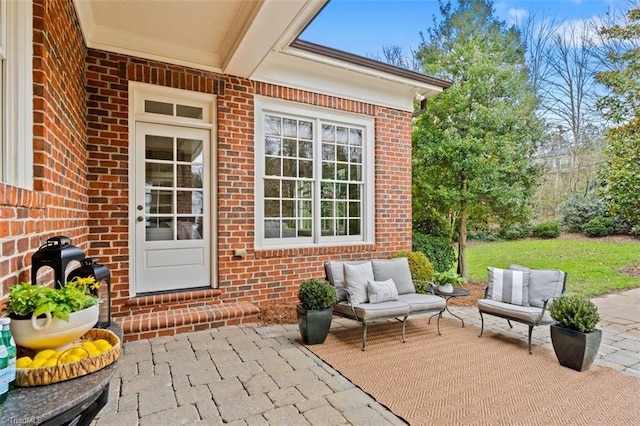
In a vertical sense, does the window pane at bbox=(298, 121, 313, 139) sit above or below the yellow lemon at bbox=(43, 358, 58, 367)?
above

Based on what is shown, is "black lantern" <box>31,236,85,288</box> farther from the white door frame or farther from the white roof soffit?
the white roof soffit

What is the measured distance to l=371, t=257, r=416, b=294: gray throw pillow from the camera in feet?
14.0

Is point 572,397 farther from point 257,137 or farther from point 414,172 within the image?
point 414,172

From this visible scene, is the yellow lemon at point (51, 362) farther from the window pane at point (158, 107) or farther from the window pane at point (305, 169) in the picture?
the window pane at point (305, 169)

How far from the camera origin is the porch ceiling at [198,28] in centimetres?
314

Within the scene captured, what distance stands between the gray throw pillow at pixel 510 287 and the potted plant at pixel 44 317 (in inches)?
161

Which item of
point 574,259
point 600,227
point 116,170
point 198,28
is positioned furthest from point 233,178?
point 600,227

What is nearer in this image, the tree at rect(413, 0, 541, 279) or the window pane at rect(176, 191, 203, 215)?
the window pane at rect(176, 191, 203, 215)

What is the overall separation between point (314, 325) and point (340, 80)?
145 inches

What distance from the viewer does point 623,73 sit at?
6059 millimetres

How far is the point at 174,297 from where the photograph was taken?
410 centimetres

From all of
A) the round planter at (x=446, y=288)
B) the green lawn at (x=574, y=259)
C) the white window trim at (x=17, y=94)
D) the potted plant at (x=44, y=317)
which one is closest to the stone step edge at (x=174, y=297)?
the white window trim at (x=17, y=94)

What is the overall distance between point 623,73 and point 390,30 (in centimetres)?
775

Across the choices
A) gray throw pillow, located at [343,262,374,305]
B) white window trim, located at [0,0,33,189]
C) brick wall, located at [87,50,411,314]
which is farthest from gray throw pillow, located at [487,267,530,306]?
white window trim, located at [0,0,33,189]
